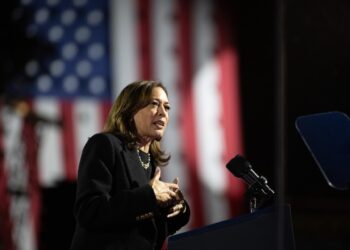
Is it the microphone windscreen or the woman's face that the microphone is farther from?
the woman's face

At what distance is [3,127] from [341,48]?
2.46 m

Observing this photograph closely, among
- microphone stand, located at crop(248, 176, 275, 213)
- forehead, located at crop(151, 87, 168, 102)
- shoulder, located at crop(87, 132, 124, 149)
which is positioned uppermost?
forehead, located at crop(151, 87, 168, 102)

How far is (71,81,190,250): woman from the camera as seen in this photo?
4.48 ft

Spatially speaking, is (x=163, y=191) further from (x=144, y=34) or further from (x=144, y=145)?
(x=144, y=34)

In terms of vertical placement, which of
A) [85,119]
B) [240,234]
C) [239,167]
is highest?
[239,167]

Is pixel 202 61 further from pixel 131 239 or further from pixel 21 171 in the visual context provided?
pixel 131 239

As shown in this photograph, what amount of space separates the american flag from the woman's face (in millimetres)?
2788

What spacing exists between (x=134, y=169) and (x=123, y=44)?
3116mm

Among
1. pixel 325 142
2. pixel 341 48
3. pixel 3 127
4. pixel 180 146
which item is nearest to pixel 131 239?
pixel 325 142

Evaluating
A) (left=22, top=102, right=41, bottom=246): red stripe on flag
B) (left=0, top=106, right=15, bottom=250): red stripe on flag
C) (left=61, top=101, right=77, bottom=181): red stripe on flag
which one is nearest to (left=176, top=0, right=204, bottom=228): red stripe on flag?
(left=61, top=101, right=77, bottom=181): red stripe on flag

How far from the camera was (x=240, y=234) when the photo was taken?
52.6 inches

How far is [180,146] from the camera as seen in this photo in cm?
437

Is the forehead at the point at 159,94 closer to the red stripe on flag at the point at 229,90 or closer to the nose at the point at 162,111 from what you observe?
the nose at the point at 162,111

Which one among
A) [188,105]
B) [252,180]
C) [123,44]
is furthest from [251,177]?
[123,44]
